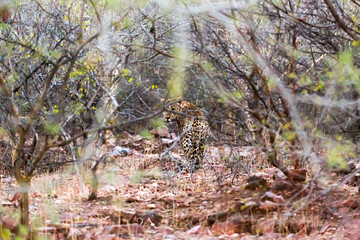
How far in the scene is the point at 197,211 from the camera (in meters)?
5.56

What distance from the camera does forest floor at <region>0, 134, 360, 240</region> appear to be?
4.39 metres

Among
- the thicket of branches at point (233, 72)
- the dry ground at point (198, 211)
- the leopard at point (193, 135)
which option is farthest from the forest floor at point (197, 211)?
the leopard at point (193, 135)

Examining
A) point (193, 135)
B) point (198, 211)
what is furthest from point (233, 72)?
point (193, 135)

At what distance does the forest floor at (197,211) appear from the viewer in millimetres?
4387

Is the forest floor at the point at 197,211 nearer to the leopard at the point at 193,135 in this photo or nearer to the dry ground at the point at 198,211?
the dry ground at the point at 198,211

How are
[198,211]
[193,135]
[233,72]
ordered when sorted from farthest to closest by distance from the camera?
[193,135]
[198,211]
[233,72]

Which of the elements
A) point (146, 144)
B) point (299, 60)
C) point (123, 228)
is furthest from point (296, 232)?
point (146, 144)

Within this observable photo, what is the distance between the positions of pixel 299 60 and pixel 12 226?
3806mm

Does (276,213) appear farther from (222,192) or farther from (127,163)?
(127,163)

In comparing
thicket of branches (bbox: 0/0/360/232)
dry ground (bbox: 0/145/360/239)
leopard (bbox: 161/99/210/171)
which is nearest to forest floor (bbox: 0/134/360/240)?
dry ground (bbox: 0/145/360/239)

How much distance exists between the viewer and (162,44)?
26.0 ft

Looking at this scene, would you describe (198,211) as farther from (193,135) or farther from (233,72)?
(193,135)

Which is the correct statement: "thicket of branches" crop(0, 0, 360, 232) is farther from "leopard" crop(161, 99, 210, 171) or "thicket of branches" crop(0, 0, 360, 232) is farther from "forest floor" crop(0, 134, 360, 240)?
"leopard" crop(161, 99, 210, 171)

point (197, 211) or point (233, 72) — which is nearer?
point (233, 72)
